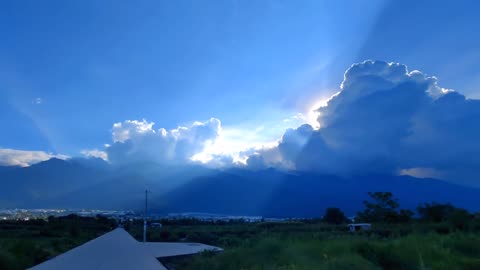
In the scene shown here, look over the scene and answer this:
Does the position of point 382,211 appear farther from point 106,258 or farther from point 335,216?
point 106,258

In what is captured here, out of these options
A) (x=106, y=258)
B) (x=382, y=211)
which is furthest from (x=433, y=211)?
(x=106, y=258)

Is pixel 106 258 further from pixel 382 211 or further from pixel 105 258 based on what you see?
pixel 382 211

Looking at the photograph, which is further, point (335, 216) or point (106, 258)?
point (335, 216)

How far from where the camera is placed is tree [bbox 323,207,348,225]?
68125 millimetres

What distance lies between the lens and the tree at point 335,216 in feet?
224

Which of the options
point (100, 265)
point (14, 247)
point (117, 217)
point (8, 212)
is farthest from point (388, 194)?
point (8, 212)

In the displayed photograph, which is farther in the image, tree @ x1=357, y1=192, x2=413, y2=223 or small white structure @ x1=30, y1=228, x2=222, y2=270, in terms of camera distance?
tree @ x1=357, y1=192, x2=413, y2=223

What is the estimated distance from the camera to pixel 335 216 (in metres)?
69.1

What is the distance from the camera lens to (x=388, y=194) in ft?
218

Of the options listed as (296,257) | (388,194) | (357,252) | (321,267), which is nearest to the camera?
(321,267)

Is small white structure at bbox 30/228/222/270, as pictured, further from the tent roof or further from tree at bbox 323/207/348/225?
tree at bbox 323/207/348/225

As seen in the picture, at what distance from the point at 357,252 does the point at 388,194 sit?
53.8 m

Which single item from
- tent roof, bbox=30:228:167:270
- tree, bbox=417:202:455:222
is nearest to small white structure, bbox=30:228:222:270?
tent roof, bbox=30:228:167:270

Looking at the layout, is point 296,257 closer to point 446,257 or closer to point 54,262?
point 446,257
